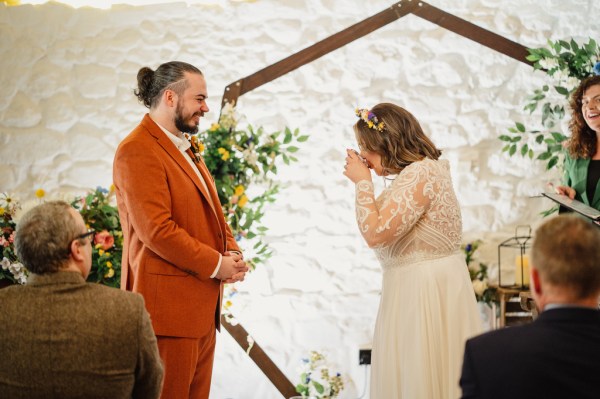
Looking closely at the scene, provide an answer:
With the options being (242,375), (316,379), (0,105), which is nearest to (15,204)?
(0,105)

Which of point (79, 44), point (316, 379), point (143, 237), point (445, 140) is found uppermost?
point (79, 44)

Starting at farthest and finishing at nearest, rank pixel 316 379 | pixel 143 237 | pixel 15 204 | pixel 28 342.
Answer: pixel 316 379
pixel 15 204
pixel 143 237
pixel 28 342

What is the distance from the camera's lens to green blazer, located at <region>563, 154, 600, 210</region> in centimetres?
329

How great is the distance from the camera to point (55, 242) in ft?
5.91

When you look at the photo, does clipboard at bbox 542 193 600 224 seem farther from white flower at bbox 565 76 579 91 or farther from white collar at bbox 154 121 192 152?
white collar at bbox 154 121 192 152

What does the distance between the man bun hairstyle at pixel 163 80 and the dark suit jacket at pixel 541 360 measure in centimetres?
172

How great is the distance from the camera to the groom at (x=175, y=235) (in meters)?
2.55

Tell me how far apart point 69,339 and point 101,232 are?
158 cm

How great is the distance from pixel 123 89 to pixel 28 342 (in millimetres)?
2639

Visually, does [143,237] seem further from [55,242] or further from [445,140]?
[445,140]

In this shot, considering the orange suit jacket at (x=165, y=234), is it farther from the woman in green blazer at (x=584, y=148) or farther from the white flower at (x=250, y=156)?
the woman in green blazer at (x=584, y=148)

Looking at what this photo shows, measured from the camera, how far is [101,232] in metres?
3.23

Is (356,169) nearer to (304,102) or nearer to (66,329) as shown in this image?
(66,329)

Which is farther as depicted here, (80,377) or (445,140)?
(445,140)
